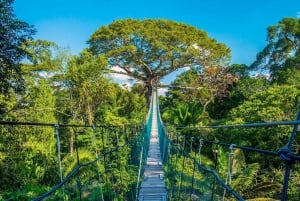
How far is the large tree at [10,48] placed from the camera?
4367 millimetres

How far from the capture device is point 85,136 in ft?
30.7

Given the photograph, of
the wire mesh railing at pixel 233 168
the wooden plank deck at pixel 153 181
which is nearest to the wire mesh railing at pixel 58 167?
the wooden plank deck at pixel 153 181

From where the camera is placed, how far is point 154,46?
17.4 meters

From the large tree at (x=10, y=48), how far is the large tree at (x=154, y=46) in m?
12.5

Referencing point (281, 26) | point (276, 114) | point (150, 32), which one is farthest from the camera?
Answer: point (150, 32)

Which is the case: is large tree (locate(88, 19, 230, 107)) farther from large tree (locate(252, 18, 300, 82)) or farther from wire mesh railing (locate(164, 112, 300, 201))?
wire mesh railing (locate(164, 112, 300, 201))

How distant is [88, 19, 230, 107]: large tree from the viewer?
17344 millimetres

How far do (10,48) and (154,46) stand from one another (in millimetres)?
13174

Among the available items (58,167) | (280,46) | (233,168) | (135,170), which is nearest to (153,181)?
(135,170)

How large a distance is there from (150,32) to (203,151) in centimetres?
946

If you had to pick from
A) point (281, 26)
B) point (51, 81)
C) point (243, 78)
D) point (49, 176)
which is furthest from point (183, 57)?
point (49, 176)

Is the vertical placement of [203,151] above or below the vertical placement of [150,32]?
below

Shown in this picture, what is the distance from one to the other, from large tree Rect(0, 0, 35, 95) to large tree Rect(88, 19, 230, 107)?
40.9 feet

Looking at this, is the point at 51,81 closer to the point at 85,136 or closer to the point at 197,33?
the point at 85,136
